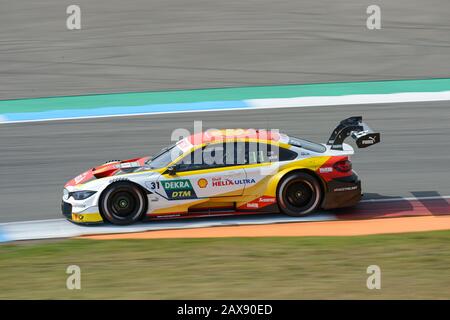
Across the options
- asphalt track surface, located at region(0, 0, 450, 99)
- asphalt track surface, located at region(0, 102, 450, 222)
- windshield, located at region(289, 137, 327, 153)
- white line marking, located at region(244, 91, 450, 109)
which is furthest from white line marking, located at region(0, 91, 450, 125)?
Result: windshield, located at region(289, 137, 327, 153)

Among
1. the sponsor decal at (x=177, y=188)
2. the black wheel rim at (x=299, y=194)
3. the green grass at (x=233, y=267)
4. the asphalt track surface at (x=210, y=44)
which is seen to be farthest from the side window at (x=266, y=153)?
the asphalt track surface at (x=210, y=44)

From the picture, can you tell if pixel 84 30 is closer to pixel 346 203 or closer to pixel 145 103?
pixel 145 103

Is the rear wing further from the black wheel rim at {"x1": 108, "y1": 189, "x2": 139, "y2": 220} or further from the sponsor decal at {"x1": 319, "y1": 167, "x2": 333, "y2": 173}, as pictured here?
the black wheel rim at {"x1": 108, "y1": 189, "x2": 139, "y2": 220}

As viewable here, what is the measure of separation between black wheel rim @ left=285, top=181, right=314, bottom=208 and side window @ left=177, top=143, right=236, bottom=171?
0.94 m

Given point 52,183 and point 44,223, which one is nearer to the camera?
point 44,223

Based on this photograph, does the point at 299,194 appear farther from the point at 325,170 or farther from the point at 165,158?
the point at 165,158

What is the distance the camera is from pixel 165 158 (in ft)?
42.6

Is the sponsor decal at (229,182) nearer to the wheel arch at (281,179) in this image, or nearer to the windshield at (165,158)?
the wheel arch at (281,179)

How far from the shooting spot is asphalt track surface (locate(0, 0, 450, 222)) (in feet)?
50.5

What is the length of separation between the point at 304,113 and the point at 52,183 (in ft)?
18.4

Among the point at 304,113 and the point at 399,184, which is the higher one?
the point at 304,113

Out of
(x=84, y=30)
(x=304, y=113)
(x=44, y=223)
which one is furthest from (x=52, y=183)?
(x=84, y=30)
